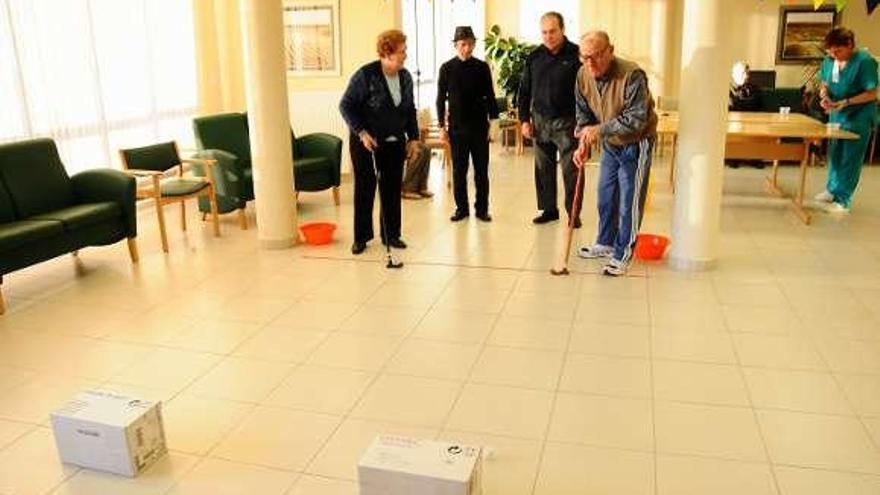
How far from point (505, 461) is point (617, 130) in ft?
8.10

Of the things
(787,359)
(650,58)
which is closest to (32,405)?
(787,359)

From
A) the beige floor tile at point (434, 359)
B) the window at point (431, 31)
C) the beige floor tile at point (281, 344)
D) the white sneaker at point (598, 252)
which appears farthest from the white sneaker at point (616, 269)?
the window at point (431, 31)

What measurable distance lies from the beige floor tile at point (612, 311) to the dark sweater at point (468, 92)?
214 centimetres

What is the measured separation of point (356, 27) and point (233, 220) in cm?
265

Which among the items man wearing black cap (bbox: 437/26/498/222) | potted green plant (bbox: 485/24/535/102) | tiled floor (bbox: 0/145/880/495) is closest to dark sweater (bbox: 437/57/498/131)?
man wearing black cap (bbox: 437/26/498/222)

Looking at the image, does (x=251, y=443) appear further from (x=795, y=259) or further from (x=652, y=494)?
(x=795, y=259)

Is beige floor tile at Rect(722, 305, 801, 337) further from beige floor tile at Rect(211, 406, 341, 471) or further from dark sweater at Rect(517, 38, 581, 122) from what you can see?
beige floor tile at Rect(211, 406, 341, 471)

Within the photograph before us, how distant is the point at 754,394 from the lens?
3191mm

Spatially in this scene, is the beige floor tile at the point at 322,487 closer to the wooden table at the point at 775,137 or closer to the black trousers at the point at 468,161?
the black trousers at the point at 468,161

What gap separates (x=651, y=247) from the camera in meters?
5.07

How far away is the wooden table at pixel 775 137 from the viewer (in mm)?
6043

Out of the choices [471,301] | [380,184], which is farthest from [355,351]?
[380,184]

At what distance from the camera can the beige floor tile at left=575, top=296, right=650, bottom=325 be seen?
4043 millimetres

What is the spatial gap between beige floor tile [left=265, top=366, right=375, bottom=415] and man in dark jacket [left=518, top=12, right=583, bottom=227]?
2445mm
